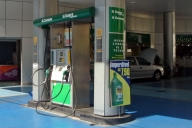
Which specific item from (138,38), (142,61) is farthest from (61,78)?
(138,38)

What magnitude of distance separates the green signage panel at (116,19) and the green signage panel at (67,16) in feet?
1.76

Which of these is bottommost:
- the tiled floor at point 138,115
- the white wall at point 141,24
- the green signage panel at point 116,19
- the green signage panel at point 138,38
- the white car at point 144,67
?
the tiled floor at point 138,115

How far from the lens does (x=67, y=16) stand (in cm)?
815

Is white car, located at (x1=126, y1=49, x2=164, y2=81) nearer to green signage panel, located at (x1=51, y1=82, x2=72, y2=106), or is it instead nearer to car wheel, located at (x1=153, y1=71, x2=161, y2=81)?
car wheel, located at (x1=153, y1=71, x2=161, y2=81)

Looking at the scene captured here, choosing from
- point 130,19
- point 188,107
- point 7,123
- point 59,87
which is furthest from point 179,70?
point 7,123

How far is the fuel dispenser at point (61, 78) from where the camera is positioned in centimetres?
830

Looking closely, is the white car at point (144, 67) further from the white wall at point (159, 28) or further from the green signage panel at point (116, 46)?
the green signage panel at point (116, 46)

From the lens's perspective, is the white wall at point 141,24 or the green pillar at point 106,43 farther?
the white wall at point 141,24

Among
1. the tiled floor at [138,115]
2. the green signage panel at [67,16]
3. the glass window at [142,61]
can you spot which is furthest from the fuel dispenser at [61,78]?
the glass window at [142,61]

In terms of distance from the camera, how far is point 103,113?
725 cm

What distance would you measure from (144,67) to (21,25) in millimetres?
7764

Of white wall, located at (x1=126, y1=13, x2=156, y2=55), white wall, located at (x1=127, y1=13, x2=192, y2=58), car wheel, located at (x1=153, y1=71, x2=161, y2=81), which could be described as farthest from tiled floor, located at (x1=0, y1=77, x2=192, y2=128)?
white wall, located at (x1=127, y1=13, x2=192, y2=58)

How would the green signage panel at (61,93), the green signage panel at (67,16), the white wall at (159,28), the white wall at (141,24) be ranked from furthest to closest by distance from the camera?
the white wall at (159,28) → the white wall at (141,24) → the green signage panel at (61,93) → the green signage panel at (67,16)

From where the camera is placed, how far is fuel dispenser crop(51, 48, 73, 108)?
830cm
